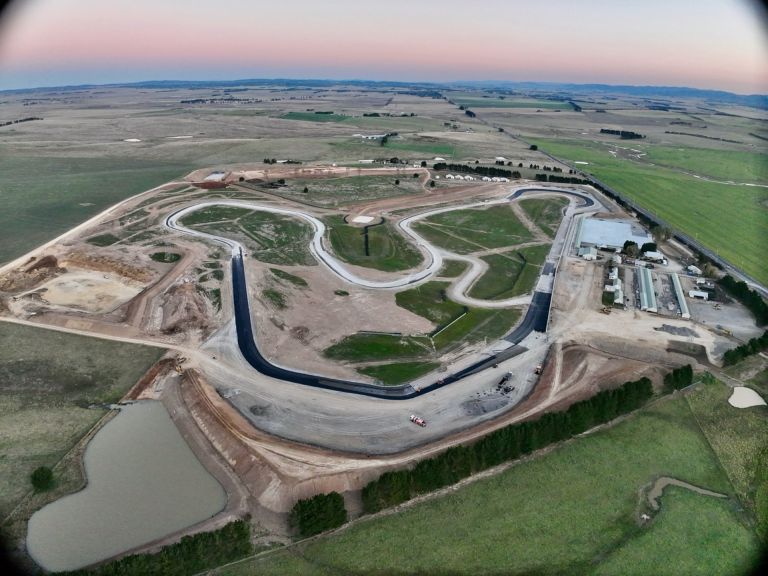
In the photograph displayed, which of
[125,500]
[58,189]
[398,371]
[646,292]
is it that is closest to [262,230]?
[398,371]

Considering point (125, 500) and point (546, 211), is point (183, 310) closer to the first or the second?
point (125, 500)

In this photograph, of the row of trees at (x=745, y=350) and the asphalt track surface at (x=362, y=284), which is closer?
the asphalt track surface at (x=362, y=284)

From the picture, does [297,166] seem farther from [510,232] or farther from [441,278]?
[441,278]

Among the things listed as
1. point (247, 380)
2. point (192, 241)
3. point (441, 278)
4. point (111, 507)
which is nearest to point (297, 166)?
point (192, 241)

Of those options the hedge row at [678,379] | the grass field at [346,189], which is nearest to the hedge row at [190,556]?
the hedge row at [678,379]

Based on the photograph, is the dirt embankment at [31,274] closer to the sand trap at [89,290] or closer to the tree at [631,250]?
the sand trap at [89,290]

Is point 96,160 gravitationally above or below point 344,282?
above

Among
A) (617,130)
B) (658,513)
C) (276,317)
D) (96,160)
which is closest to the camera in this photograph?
(658,513)
